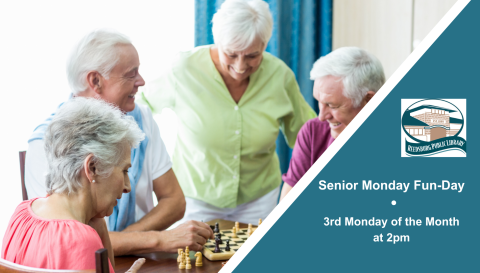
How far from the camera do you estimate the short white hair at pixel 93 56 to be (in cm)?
164

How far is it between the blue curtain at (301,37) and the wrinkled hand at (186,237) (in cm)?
171

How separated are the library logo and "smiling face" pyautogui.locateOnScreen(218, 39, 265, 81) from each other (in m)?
1.29

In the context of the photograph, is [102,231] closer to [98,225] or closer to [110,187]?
[98,225]

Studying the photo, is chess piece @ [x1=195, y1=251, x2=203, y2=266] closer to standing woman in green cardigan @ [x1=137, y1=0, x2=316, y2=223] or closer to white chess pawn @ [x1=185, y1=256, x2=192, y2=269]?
white chess pawn @ [x1=185, y1=256, x2=192, y2=269]

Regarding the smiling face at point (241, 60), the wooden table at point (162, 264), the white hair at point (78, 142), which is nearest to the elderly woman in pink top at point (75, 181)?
the white hair at point (78, 142)

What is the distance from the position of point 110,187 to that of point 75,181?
9 centimetres

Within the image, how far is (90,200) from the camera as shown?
1212 millimetres

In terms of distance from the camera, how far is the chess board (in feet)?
4.83

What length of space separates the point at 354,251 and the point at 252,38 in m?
1.35

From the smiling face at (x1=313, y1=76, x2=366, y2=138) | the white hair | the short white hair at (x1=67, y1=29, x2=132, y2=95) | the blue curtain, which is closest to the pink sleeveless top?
the white hair

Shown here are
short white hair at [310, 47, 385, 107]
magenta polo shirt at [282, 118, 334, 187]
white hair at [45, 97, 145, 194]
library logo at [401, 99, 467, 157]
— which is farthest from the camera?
magenta polo shirt at [282, 118, 334, 187]

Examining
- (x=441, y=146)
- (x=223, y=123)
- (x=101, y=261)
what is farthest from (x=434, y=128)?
(x=223, y=123)

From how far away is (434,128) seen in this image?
0.89 metres

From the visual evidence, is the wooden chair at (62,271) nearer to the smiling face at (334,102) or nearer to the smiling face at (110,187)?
the smiling face at (110,187)
